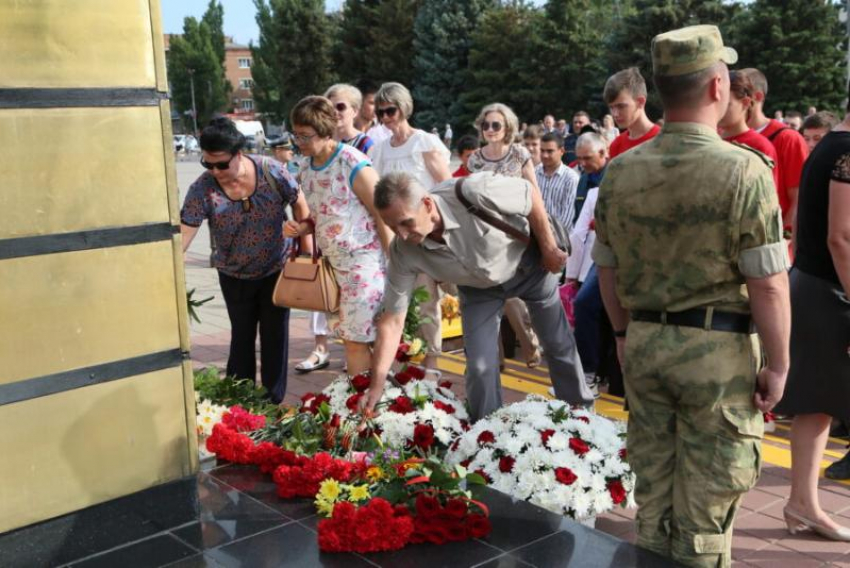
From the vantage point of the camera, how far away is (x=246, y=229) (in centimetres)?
510

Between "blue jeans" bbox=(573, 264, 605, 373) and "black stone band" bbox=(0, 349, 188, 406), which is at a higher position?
"black stone band" bbox=(0, 349, 188, 406)

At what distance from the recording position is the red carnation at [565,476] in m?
3.50

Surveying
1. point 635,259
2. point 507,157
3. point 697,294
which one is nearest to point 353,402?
point 635,259

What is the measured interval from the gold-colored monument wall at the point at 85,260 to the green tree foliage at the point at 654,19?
37.0 m

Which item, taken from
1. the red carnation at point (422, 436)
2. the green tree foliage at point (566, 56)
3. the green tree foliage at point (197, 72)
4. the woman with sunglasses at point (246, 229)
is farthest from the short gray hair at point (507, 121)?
the green tree foliage at point (197, 72)

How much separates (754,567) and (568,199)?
3.79m

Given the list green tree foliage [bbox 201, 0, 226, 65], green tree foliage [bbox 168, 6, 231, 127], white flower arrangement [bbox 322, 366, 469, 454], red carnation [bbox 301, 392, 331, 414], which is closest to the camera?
white flower arrangement [bbox 322, 366, 469, 454]

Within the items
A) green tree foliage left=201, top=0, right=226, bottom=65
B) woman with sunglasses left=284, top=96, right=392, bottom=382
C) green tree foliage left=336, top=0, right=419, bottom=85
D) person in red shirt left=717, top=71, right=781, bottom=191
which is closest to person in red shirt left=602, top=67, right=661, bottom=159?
person in red shirt left=717, top=71, right=781, bottom=191

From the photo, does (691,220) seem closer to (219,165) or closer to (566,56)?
(219,165)

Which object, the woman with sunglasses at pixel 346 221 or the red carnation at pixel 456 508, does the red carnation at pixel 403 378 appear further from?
the red carnation at pixel 456 508

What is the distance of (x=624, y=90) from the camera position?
5523 millimetres

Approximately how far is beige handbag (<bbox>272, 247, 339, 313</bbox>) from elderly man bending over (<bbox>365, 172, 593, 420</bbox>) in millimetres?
846

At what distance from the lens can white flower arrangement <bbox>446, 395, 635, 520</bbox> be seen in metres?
3.53

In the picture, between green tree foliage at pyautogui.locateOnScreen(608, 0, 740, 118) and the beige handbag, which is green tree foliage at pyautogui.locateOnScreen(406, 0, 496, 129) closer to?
green tree foliage at pyautogui.locateOnScreen(608, 0, 740, 118)
